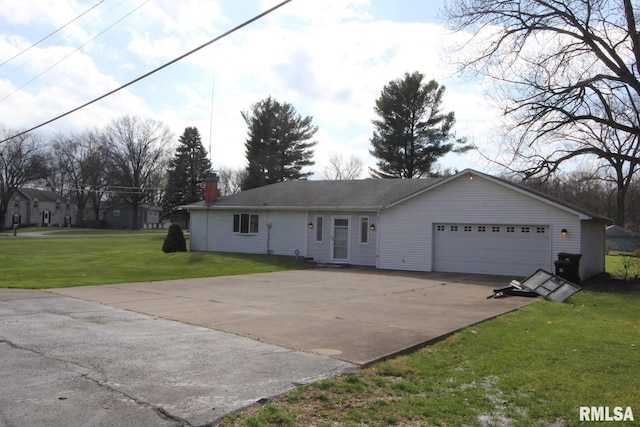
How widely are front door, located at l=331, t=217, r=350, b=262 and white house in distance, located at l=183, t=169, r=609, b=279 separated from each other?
5 cm

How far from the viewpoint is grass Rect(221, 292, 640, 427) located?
4.44 meters

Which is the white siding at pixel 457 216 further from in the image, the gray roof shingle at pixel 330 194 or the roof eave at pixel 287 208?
the gray roof shingle at pixel 330 194

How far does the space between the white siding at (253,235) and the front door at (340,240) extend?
5.22 feet

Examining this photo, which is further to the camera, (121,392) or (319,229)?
(319,229)

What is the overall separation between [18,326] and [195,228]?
20.2 metres

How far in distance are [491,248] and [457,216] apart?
70.9 inches

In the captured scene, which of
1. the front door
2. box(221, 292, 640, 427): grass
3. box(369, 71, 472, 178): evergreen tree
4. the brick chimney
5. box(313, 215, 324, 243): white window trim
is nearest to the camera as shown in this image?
box(221, 292, 640, 427): grass

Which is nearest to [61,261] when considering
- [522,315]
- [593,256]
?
[522,315]

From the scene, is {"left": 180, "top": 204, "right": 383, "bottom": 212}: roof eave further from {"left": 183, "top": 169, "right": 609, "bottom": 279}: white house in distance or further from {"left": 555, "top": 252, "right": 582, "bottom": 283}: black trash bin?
{"left": 555, "top": 252, "right": 582, "bottom": 283}: black trash bin

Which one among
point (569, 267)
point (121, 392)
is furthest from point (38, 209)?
point (121, 392)

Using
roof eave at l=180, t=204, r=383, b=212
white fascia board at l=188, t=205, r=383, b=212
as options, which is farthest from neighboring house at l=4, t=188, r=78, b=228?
white fascia board at l=188, t=205, r=383, b=212

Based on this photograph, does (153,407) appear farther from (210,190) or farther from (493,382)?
(210,190)

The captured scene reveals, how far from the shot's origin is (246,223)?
26344mm

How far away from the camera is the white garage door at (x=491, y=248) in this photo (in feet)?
60.9
